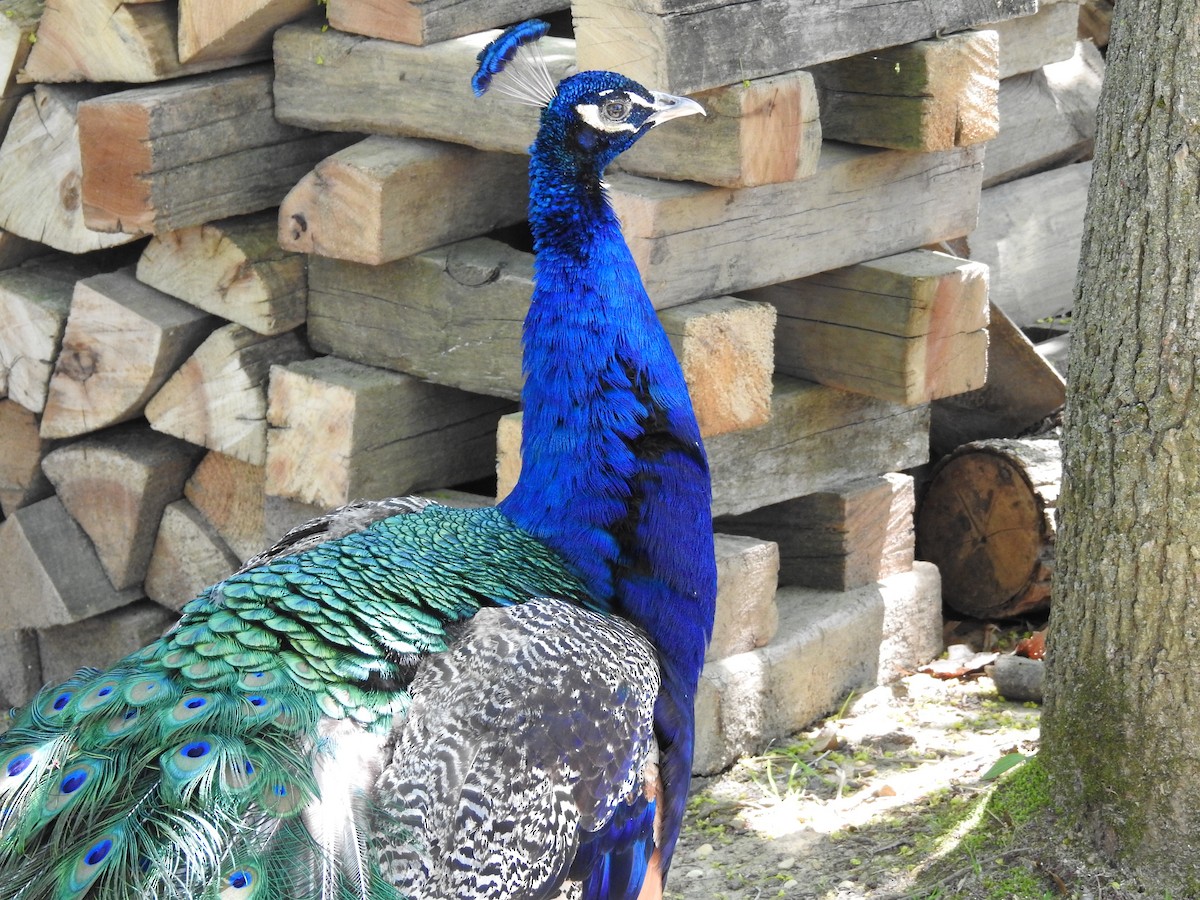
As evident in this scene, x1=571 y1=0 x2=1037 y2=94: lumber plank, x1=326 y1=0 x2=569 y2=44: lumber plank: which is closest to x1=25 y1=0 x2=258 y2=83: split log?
x1=326 y1=0 x2=569 y2=44: lumber plank

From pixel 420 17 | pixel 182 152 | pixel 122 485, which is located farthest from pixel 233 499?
pixel 420 17

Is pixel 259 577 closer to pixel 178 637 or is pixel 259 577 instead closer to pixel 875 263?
pixel 178 637

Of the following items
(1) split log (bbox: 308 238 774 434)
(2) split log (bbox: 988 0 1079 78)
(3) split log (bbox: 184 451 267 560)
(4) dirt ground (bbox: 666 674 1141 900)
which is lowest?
(4) dirt ground (bbox: 666 674 1141 900)

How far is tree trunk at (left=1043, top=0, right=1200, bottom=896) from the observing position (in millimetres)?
2988

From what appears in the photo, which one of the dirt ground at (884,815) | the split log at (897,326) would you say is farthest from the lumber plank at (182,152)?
the dirt ground at (884,815)

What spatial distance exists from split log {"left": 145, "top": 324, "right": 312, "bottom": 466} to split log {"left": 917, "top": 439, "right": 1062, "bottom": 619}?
2.11m

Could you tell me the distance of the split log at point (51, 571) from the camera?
14.7 ft

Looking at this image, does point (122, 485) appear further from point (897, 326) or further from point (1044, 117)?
point (1044, 117)

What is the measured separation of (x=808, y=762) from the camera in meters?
4.11

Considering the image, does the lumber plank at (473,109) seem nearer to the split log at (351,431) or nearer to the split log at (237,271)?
the split log at (237,271)

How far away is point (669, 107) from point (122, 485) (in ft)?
7.41

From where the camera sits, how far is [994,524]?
185 inches

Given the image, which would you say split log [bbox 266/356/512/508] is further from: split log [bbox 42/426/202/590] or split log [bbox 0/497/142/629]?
split log [bbox 0/497/142/629]

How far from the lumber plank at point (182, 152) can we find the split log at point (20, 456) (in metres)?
0.87
